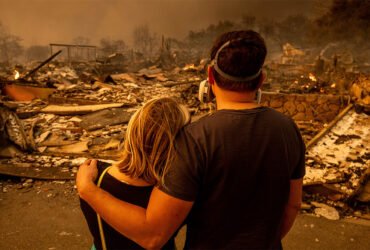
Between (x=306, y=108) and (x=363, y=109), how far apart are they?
1.69 metres

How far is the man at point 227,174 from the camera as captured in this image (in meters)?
1.10

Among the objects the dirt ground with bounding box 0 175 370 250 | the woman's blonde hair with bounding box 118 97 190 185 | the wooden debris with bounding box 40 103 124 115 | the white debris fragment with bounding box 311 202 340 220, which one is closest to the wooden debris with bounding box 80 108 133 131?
the wooden debris with bounding box 40 103 124 115

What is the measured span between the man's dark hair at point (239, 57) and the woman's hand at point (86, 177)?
0.72m

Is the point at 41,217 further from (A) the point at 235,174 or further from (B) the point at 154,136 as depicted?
(A) the point at 235,174

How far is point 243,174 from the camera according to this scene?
1137 millimetres

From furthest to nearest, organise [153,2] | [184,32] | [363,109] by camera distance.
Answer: [153,2]
[184,32]
[363,109]

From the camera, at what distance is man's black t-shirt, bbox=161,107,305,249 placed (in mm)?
1101

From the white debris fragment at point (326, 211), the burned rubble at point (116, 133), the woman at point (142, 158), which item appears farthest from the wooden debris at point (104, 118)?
the woman at point (142, 158)

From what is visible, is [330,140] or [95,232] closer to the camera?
[95,232]

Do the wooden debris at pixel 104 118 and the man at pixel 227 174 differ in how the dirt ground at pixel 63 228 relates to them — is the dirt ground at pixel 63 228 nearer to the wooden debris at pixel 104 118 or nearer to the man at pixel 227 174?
the man at pixel 227 174

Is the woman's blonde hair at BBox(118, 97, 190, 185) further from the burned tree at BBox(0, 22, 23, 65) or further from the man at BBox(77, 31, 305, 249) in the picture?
the burned tree at BBox(0, 22, 23, 65)

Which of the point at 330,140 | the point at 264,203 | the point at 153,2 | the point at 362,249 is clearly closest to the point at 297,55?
the point at 330,140

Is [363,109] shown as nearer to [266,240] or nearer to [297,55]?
[266,240]

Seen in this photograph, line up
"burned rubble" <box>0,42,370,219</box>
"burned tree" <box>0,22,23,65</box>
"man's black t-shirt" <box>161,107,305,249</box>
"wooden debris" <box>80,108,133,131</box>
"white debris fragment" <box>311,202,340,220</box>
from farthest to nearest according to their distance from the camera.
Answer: "burned tree" <box>0,22,23,65</box>, "wooden debris" <box>80,108,133,131</box>, "burned rubble" <box>0,42,370,219</box>, "white debris fragment" <box>311,202,340,220</box>, "man's black t-shirt" <box>161,107,305,249</box>
